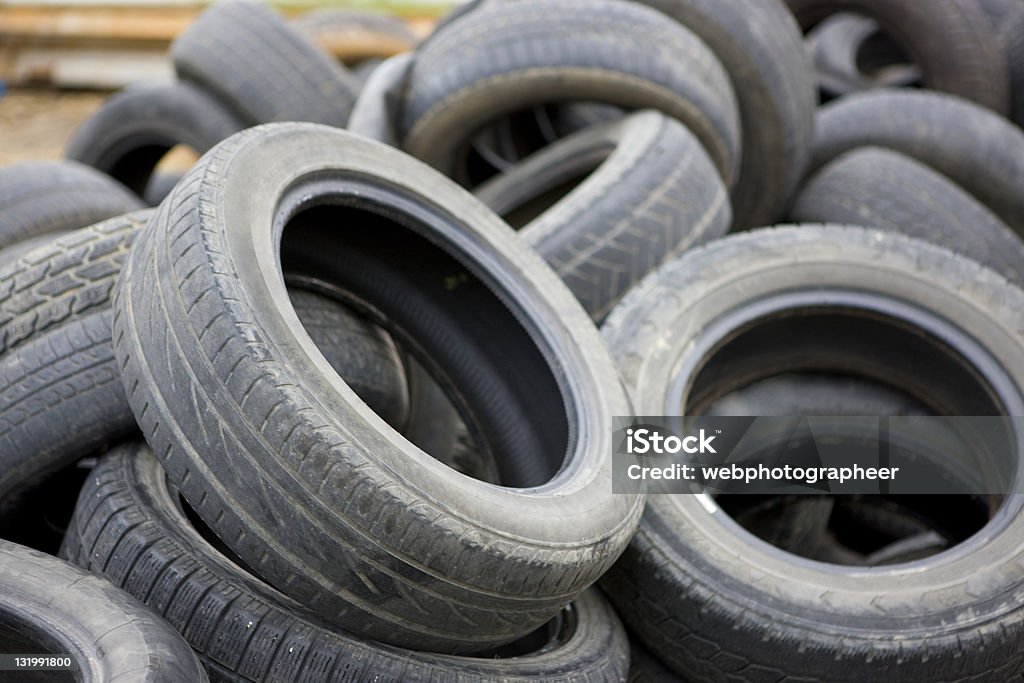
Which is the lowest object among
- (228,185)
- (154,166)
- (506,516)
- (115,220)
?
(154,166)

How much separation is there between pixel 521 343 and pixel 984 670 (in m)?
1.32

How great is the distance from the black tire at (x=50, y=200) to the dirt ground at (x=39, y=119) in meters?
3.15

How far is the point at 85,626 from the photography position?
195cm

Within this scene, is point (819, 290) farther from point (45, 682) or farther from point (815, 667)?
point (45, 682)

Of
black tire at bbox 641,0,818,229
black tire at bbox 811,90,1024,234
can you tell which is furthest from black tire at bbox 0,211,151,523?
black tire at bbox 811,90,1024,234

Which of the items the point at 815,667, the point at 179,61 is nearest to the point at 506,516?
the point at 815,667

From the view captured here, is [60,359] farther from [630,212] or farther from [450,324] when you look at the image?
[630,212]

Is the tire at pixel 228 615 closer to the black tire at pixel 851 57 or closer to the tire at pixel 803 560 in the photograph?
the tire at pixel 803 560

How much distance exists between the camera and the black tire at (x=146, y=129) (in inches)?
183

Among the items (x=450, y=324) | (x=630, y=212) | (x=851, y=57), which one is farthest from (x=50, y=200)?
(x=851, y=57)

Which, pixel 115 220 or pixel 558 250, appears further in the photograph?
pixel 558 250

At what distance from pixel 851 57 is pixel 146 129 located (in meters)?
3.85

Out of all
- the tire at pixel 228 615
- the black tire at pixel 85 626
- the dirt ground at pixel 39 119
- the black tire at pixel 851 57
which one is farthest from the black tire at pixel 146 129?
the black tire at pixel 851 57

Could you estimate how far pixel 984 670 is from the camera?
7.72ft
